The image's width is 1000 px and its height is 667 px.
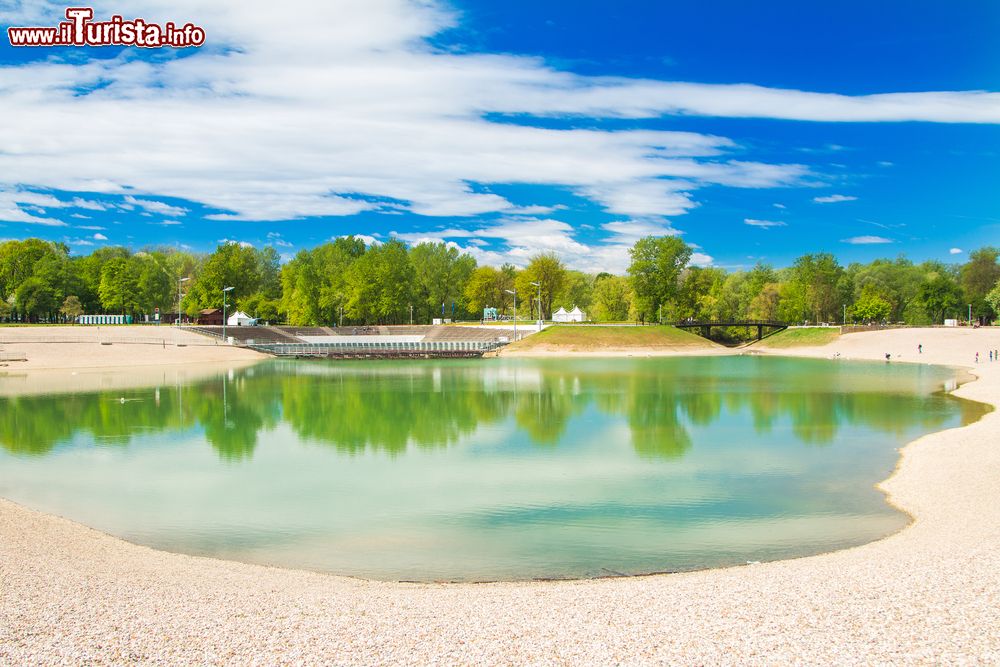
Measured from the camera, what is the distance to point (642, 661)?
24.9ft

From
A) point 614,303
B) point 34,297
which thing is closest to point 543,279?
point 614,303

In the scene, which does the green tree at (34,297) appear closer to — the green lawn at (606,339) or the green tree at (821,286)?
the green lawn at (606,339)

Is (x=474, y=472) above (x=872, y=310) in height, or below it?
below

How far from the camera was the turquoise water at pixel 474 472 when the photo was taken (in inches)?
548

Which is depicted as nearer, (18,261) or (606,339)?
(606,339)

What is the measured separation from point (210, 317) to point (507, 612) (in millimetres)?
100207

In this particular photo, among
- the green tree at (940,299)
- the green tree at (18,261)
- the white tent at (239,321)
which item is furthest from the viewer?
the green tree at (940,299)

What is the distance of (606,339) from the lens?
292 feet

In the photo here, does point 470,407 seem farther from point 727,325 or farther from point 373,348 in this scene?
point 727,325

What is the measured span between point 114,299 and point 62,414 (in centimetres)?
7697

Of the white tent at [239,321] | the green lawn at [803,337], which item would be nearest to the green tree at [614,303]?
the green lawn at [803,337]

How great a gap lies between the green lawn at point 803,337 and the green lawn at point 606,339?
9.63 metres

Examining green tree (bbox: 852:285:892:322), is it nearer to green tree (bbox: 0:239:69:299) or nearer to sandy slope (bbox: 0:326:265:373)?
sandy slope (bbox: 0:326:265:373)

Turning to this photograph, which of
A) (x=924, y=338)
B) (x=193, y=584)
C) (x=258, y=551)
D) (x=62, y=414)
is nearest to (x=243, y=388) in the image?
(x=62, y=414)
